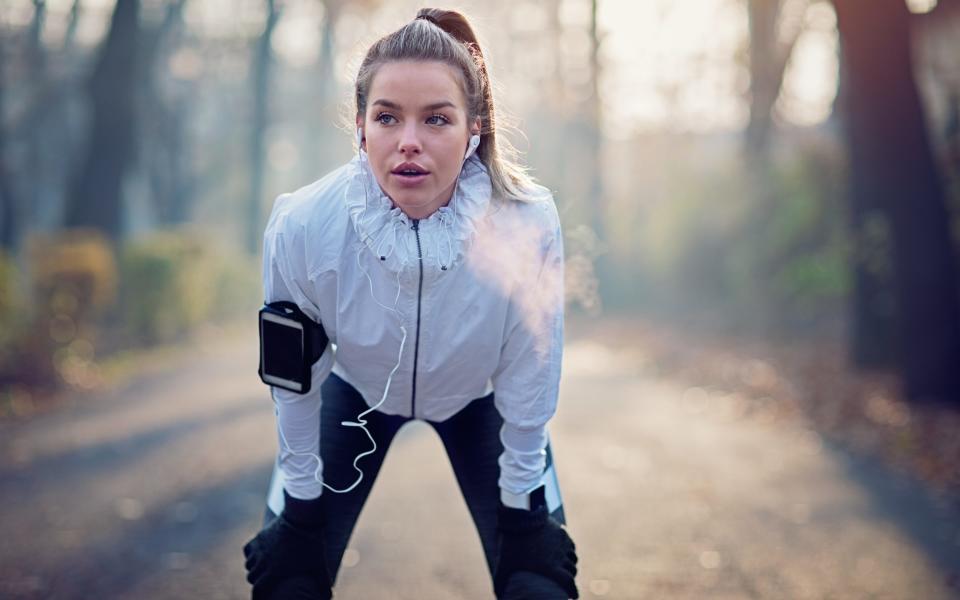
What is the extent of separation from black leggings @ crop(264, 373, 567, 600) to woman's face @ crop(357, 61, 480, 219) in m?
0.73

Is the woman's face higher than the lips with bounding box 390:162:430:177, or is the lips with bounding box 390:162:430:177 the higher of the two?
the woman's face

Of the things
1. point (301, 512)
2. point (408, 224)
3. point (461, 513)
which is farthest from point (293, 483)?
point (461, 513)

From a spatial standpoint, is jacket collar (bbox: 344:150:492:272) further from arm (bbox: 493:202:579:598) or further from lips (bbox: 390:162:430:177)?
arm (bbox: 493:202:579:598)

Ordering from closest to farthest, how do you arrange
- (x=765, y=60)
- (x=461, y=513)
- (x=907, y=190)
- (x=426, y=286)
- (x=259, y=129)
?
1. (x=426, y=286)
2. (x=461, y=513)
3. (x=907, y=190)
4. (x=765, y=60)
5. (x=259, y=129)

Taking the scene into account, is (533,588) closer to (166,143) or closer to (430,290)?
(430,290)

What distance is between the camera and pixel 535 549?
2.44 m

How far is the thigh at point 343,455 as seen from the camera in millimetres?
2656

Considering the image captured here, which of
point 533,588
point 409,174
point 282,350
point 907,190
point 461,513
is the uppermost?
point 409,174

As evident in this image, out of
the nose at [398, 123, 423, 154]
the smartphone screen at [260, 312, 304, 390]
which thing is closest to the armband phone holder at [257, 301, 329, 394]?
the smartphone screen at [260, 312, 304, 390]

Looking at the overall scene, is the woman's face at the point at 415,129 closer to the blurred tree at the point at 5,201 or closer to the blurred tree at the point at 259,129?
the blurred tree at the point at 259,129

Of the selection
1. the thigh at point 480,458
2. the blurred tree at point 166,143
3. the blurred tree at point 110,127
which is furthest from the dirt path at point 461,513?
the blurred tree at point 166,143

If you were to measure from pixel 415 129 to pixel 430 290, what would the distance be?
1.36 ft

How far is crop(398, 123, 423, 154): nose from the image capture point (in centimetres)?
230

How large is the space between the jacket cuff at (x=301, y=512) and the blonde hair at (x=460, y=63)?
1.00 m
